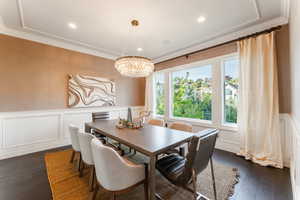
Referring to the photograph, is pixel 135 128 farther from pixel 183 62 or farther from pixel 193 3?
pixel 183 62

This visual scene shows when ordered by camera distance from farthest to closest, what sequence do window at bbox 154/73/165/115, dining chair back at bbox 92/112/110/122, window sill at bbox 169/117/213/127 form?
window at bbox 154/73/165/115 → window sill at bbox 169/117/213/127 → dining chair back at bbox 92/112/110/122

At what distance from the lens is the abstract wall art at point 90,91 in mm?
3510

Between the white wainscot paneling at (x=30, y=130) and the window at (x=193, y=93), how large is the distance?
356 cm

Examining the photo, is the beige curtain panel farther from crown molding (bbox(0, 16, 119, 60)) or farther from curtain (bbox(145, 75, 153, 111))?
crown molding (bbox(0, 16, 119, 60))

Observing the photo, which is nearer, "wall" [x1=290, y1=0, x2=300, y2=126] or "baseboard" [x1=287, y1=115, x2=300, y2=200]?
"baseboard" [x1=287, y1=115, x2=300, y2=200]

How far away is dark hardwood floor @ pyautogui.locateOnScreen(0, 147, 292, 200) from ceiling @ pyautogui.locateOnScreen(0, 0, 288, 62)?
2.76 m

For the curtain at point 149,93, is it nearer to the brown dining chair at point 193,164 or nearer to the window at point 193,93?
the window at point 193,93

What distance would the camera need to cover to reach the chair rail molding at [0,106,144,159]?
2.69 meters

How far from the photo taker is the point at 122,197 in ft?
5.27

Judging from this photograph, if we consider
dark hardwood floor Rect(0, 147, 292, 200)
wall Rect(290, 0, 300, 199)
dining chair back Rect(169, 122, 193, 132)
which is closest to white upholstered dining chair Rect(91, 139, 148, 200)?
dark hardwood floor Rect(0, 147, 292, 200)

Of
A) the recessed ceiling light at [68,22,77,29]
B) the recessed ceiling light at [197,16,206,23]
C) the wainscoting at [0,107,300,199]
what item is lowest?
the wainscoting at [0,107,300,199]

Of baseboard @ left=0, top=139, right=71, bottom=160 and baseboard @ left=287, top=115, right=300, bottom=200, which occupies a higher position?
baseboard @ left=287, top=115, right=300, bottom=200

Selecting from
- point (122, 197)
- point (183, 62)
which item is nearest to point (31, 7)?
point (122, 197)

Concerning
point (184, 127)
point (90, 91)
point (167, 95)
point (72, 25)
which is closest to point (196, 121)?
point (167, 95)
